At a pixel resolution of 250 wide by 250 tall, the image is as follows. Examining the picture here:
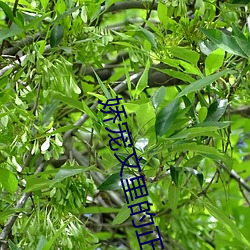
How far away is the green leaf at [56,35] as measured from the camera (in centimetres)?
82

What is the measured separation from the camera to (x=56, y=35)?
2.72 ft

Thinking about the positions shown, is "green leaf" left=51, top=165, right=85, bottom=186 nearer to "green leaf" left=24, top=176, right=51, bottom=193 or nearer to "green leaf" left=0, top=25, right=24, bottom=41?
"green leaf" left=24, top=176, right=51, bottom=193

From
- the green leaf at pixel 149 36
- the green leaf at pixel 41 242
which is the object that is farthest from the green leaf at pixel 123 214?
the green leaf at pixel 149 36

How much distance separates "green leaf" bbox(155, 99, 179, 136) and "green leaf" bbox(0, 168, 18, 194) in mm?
176

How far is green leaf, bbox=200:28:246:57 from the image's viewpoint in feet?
2.56

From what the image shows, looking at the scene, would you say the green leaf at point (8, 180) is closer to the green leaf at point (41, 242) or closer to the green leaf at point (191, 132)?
the green leaf at point (41, 242)

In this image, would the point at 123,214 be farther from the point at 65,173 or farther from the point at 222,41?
the point at 222,41

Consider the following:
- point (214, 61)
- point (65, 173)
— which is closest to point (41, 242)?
point (65, 173)

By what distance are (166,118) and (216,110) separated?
0.12 m

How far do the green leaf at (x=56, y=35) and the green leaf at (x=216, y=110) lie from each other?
0.67 feet

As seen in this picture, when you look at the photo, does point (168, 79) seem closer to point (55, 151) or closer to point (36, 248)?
point (55, 151)

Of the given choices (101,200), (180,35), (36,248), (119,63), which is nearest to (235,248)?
(101,200)

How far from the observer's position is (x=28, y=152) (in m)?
0.90

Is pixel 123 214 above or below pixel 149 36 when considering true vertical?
below
